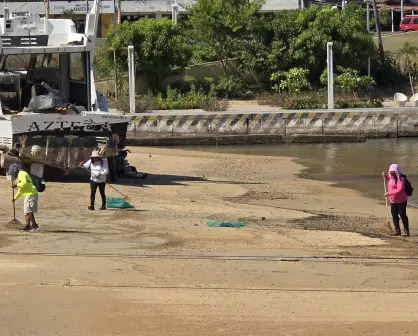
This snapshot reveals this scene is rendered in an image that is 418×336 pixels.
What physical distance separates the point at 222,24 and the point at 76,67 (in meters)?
22.0

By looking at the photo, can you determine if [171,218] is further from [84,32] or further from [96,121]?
[84,32]

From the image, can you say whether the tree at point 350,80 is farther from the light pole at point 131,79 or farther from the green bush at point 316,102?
the light pole at point 131,79

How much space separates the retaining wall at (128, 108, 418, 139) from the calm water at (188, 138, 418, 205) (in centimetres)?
98

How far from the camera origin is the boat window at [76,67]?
2328 cm

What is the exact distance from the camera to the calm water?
25.2 metres

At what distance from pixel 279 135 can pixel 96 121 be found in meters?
14.6

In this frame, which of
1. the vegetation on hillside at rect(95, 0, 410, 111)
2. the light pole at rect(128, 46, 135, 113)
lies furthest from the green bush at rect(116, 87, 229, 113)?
the light pole at rect(128, 46, 135, 113)

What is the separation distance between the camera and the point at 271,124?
117 ft

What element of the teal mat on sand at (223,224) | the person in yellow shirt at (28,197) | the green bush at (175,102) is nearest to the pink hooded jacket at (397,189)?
the teal mat on sand at (223,224)

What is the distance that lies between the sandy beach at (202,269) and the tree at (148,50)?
22.5 m

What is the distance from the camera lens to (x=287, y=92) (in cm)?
4309

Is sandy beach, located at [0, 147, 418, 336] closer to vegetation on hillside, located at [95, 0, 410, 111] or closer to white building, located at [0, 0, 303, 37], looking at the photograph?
vegetation on hillside, located at [95, 0, 410, 111]

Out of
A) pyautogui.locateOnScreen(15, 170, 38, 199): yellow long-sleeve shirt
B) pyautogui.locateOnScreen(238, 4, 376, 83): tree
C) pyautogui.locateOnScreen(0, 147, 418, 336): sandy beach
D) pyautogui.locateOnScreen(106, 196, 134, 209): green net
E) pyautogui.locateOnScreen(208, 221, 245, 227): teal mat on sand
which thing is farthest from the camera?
pyautogui.locateOnScreen(238, 4, 376, 83): tree

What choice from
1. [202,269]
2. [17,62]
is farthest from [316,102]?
[202,269]
